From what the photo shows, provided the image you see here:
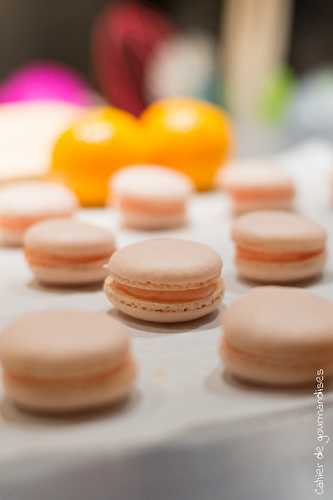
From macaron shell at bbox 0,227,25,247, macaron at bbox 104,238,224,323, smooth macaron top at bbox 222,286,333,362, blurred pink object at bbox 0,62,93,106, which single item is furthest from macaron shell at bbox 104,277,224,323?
blurred pink object at bbox 0,62,93,106

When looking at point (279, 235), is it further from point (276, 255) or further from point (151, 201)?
point (151, 201)

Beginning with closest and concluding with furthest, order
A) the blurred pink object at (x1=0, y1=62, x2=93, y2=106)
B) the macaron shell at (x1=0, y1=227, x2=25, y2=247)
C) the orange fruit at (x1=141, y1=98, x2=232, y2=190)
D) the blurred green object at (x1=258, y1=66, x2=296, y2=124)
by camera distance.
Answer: the macaron shell at (x1=0, y1=227, x2=25, y2=247) < the orange fruit at (x1=141, y1=98, x2=232, y2=190) < the blurred green object at (x1=258, y1=66, x2=296, y2=124) < the blurred pink object at (x1=0, y1=62, x2=93, y2=106)

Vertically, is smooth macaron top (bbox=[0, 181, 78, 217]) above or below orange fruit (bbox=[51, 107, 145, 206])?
below

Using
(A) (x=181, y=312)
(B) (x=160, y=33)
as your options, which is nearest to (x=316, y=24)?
(B) (x=160, y=33)

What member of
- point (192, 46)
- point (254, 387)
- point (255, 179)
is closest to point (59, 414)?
point (254, 387)

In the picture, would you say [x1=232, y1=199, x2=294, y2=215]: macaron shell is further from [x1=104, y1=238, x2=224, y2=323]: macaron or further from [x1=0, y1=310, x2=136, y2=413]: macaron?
[x1=0, y1=310, x2=136, y2=413]: macaron

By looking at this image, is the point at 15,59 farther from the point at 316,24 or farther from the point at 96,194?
the point at 96,194
